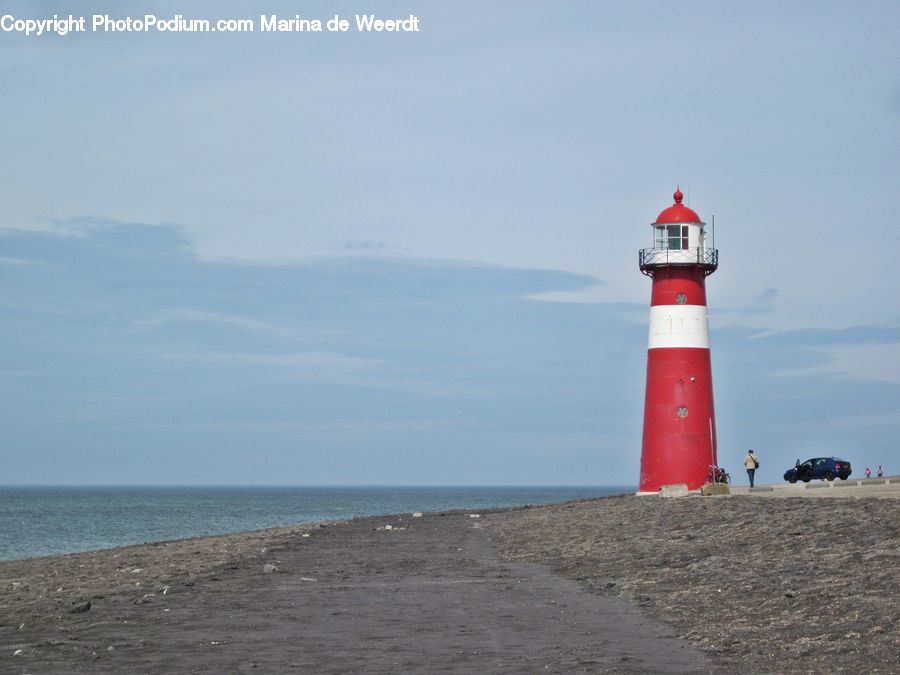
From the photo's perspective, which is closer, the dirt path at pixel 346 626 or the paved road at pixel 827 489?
the dirt path at pixel 346 626

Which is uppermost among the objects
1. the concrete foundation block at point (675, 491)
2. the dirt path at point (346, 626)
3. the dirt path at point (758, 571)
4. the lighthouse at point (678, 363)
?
the lighthouse at point (678, 363)

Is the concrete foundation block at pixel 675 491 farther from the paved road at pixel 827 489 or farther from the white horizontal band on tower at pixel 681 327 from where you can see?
the white horizontal band on tower at pixel 681 327

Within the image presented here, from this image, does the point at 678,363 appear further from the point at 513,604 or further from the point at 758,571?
the point at 513,604

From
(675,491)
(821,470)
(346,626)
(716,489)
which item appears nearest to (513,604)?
(346,626)

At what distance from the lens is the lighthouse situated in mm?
41656

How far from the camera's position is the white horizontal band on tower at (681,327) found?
41781 mm

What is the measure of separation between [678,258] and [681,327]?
2325 mm

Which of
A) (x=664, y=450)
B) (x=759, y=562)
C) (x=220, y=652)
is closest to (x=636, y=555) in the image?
(x=759, y=562)

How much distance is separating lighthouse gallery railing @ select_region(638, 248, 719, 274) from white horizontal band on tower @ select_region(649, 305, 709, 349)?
1.44m

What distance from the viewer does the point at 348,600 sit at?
19594mm

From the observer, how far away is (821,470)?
163 ft

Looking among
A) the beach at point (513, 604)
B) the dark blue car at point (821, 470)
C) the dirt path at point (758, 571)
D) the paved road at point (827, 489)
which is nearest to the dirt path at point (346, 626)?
the beach at point (513, 604)

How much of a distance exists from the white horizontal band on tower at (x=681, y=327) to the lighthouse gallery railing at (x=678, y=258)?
1440mm

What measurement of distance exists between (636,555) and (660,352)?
17947 mm
